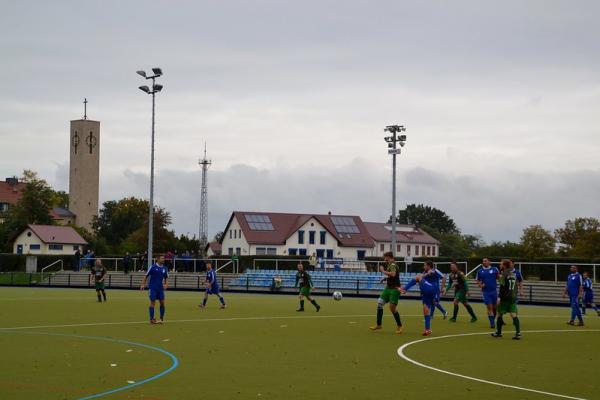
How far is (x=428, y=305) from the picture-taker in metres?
21.6

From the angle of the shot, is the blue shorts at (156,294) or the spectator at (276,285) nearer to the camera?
the blue shorts at (156,294)

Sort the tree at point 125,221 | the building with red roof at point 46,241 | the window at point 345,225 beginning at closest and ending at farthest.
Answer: the building with red roof at point 46,241 → the window at point 345,225 → the tree at point 125,221

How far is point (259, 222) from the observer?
3907 inches

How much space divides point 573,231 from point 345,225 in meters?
26.8

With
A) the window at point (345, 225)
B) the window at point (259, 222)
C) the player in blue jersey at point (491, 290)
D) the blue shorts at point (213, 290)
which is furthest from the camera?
the window at point (345, 225)

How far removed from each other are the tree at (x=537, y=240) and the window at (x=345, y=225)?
20.9 meters

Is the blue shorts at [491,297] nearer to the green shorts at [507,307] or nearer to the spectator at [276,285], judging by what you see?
the green shorts at [507,307]

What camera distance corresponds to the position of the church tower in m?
131

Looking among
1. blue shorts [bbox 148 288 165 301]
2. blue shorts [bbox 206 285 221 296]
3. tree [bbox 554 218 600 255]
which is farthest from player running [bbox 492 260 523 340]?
tree [bbox 554 218 600 255]

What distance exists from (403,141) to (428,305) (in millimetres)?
34327

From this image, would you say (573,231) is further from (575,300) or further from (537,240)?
(575,300)

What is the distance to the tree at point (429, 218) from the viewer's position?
172 m

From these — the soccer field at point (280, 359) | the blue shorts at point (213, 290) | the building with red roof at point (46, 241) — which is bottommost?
the soccer field at point (280, 359)

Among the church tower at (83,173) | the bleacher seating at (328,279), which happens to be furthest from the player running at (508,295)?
the church tower at (83,173)
